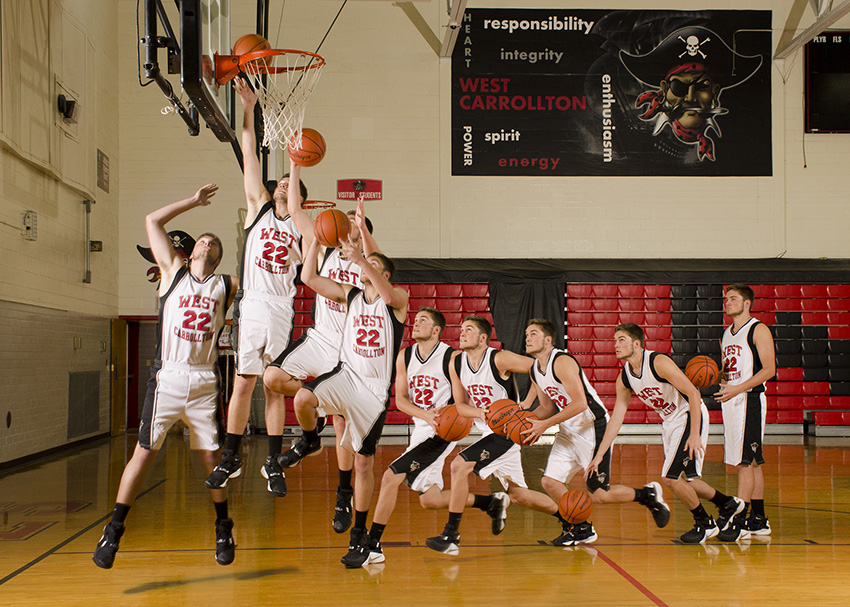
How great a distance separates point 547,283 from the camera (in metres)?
11.9

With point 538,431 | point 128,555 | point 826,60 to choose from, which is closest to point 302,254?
point 538,431

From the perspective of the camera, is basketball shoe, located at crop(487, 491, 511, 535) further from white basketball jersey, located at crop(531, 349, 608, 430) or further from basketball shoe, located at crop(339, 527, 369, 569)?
basketball shoe, located at crop(339, 527, 369, 569)

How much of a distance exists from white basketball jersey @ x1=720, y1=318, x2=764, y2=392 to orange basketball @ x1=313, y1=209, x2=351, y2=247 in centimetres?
300

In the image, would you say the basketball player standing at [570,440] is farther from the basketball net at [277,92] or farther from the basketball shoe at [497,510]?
the basketball net at [277,92]

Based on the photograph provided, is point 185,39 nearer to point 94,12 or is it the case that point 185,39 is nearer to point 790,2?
point 94,12

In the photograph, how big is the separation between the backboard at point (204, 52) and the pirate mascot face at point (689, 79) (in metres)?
8.34

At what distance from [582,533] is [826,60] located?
1072cm

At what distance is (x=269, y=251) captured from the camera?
504 cm

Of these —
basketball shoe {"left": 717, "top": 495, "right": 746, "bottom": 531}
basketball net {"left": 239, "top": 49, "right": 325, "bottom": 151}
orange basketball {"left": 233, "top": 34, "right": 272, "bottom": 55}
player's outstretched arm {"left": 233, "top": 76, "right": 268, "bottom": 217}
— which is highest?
orange basketball {"left": 233, "top": 34, "right": 272, "bottom": 55}

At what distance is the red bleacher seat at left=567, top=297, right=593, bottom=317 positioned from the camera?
478 inches

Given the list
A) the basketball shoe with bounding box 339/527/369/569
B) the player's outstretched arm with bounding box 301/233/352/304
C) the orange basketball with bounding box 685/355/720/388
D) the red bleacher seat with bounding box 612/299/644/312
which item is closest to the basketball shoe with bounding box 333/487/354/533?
the basketball shoe with bounding box 339/527/369/569

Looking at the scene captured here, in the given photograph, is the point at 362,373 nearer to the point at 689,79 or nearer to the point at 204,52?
the point at 204,52

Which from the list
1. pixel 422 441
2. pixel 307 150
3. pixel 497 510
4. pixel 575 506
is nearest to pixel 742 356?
pixel 575 506

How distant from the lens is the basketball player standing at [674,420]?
5094 mm
